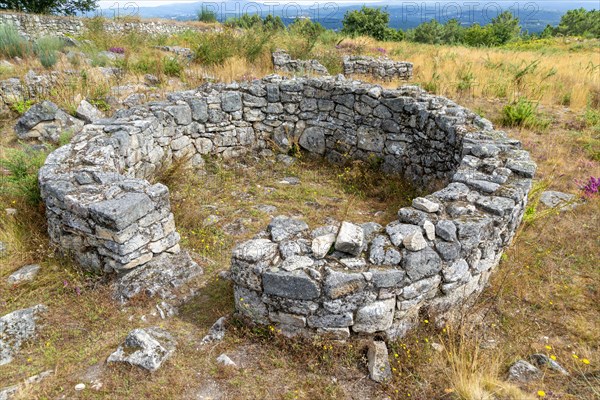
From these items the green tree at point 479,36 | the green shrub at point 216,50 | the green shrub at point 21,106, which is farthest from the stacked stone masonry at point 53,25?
the green tree at point 479,36

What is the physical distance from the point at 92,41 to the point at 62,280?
37.2ft

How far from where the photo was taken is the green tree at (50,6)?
23297 mm

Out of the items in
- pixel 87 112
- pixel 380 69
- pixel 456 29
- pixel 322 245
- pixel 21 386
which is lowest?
pixel 21 386

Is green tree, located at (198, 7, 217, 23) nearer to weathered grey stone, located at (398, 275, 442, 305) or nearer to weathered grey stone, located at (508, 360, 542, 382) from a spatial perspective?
weathered grey stone, located at (398, 275, 442, 305)

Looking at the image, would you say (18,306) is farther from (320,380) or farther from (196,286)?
(320,380)

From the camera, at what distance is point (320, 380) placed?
133 inches

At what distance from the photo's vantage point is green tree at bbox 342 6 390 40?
110 ft

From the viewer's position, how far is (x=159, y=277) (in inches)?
177

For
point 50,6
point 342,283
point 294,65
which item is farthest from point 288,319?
point 50,6

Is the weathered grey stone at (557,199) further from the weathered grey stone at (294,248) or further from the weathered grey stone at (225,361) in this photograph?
the weathered grey stone at (225,361)

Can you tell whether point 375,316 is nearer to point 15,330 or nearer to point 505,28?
point 15,330

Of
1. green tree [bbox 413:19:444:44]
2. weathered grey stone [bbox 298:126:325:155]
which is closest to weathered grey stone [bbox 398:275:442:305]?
weathered grey stone [bbox 298:126:325:155]

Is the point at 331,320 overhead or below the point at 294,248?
below

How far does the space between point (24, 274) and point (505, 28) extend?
46696 millimetres
